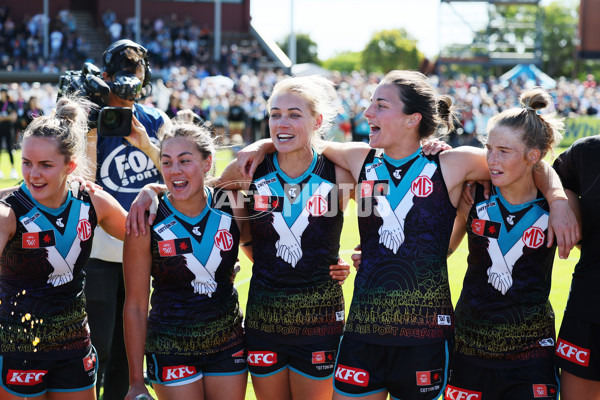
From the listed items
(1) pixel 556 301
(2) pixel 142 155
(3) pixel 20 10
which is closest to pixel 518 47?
(3) pixel 20 10

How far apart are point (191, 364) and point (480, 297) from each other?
5.00 ft

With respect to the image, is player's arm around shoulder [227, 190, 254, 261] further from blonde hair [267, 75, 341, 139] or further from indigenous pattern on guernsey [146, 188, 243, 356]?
blonde hair [267, 75, 341, 139]

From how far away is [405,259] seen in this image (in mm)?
3529

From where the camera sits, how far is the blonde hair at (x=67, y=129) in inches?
144

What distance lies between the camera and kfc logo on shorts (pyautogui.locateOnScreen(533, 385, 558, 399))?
3.41 m

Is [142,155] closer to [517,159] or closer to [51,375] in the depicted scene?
[51,375]

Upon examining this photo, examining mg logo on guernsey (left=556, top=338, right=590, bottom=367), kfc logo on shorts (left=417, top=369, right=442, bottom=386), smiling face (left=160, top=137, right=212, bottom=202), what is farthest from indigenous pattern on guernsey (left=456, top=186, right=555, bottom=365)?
smiling face (left=160, top=137, right=212, bottom=202)

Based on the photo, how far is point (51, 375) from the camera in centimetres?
361

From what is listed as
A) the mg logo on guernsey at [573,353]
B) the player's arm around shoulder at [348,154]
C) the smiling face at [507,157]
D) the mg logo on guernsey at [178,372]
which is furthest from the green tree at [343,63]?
the mg logo on guernsey at [178,372]

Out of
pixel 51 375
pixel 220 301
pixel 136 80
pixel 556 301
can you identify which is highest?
pixel 136 80

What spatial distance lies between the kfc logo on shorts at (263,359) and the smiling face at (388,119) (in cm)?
123

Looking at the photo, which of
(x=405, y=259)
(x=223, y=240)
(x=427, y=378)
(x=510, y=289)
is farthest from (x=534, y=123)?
(x=223, y=240)

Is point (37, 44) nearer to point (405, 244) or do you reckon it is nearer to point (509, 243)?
point (405, 244)

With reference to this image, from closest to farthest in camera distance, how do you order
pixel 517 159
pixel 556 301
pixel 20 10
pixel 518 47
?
pixel 517 159
pixel 556 301
pixel 20 10
pixel 518 47
